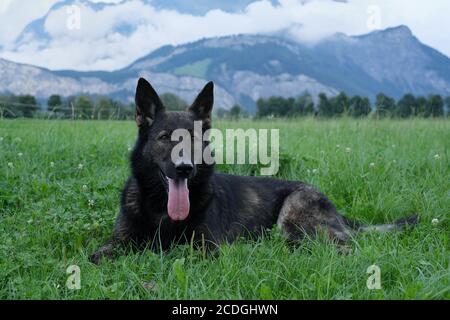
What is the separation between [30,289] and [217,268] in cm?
131

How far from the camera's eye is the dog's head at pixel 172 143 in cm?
394

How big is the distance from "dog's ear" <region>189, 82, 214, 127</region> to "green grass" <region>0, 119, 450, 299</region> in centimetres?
127

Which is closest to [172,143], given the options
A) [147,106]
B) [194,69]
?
[147,106]

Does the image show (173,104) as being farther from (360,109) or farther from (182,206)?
(182,206)

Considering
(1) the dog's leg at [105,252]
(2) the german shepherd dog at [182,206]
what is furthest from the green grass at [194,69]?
(1) the dog's leg at [105,252]

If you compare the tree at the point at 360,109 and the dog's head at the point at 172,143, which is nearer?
the dog's head at the point at 172,143

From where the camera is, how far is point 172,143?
13.3ft

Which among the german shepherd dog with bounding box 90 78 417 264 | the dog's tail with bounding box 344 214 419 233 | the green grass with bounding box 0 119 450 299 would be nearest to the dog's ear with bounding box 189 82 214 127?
the german shepherd dog with bounding box 90 78 417 264

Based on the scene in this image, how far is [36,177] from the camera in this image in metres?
5.94

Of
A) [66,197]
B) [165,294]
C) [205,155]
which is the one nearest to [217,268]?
[165,294]

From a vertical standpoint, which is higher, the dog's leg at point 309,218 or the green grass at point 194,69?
the green grass at point 194,69

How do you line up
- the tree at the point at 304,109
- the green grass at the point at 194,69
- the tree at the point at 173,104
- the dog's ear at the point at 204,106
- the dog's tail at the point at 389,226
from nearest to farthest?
1. the dog's ear at the point at 204,106
2. the dog's tail at the point at 389,226
3. the tree at the point at 173,104
4. the tree at the point at 304,109
5. the green grass at the point at 194,69

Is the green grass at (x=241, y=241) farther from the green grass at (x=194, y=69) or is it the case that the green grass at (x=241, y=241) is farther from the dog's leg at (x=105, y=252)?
the green grass at (x=194, y=69)

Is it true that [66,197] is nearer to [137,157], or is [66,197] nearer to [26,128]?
[137,157]
